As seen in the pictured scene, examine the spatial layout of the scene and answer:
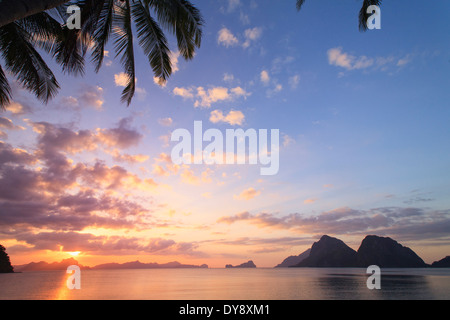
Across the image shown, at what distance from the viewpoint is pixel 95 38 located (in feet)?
23.7

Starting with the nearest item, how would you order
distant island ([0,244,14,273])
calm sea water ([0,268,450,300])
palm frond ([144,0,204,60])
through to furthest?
1. palm frond ([144,0,204,60])
2. calm sea water ([0,268,450,300])
3. distant island ([0,244,14,273])

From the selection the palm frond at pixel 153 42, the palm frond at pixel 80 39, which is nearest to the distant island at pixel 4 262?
the palm frond at pixel 80 39

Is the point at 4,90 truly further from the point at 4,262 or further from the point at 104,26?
the point at 4,262

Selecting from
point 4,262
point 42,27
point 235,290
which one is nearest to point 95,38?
point 42,27

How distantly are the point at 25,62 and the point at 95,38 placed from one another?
288 centimetres

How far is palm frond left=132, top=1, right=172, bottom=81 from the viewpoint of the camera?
747 centimetres

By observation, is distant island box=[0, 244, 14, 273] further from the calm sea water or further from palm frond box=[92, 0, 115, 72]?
palm frond box=[92, 0, 115, 72]

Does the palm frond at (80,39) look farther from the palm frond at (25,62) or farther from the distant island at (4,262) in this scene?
the distant island at (4,262)

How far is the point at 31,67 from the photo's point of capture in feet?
27.2

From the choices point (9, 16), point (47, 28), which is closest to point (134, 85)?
point (47, 28)

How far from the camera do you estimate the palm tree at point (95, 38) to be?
6977mm

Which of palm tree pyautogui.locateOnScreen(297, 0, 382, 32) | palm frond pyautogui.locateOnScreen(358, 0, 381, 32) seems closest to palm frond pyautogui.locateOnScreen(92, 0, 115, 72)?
palm tree pyautogui.locateOnScreen(297, 0, 382, 32)
